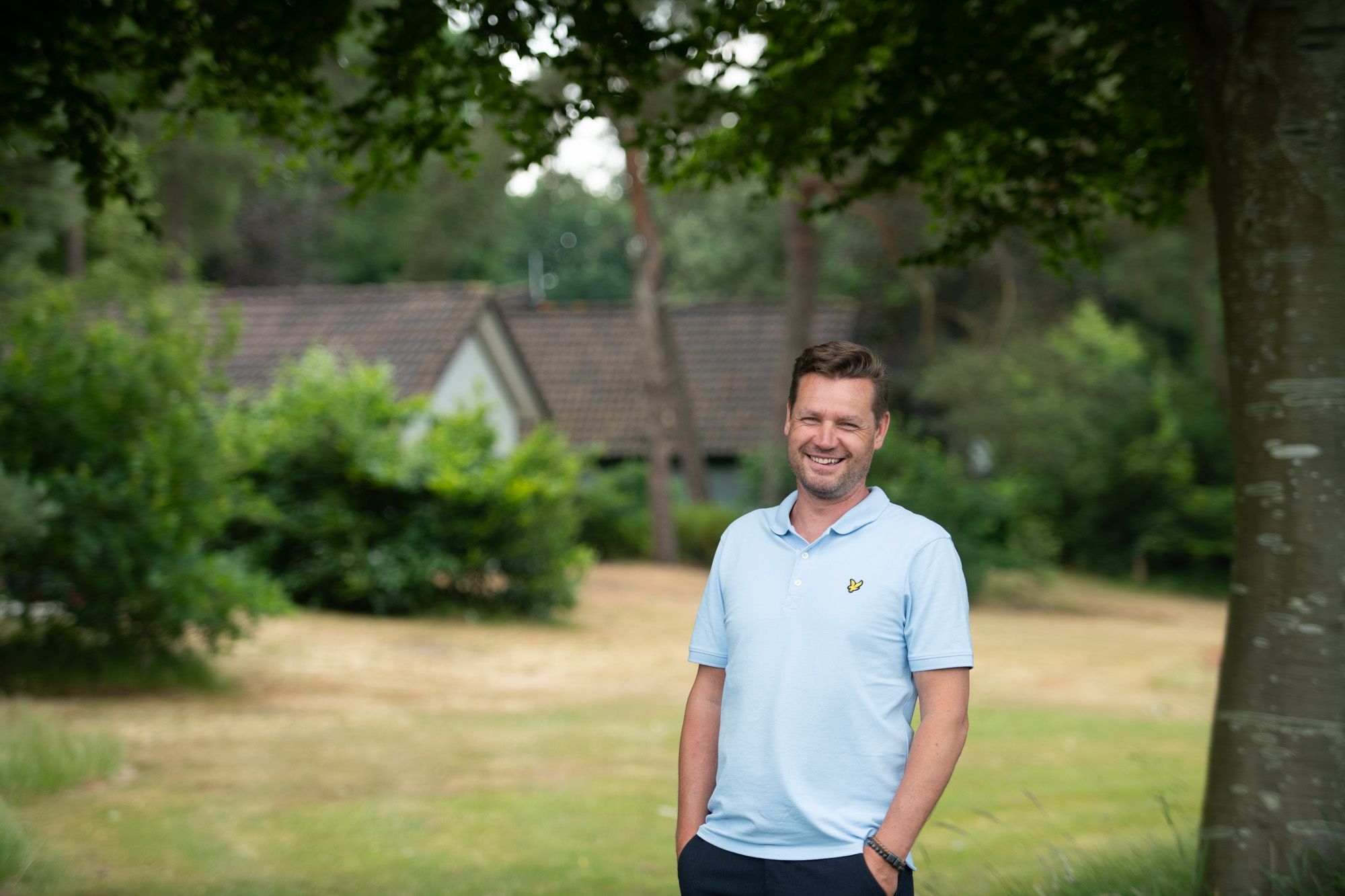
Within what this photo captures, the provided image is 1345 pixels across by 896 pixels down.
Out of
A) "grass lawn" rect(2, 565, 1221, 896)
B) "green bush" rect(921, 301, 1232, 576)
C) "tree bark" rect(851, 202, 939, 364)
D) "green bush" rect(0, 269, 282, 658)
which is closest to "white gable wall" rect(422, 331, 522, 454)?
"tree bark" rect(851, 202, 939, 364)

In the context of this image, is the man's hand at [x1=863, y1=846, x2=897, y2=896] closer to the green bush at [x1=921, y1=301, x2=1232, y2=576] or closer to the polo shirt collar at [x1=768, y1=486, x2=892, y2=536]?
the polo shirt collar at [x1=768, y1=486, x2=892, y2=536]

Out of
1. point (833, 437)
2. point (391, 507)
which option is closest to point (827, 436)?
point (833, 437)

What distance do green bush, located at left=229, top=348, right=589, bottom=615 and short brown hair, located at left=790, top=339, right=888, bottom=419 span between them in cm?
1613

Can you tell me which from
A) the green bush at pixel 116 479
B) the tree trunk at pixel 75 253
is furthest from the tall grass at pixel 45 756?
the tree trunk at pixel 75 253

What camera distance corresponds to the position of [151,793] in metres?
8.56

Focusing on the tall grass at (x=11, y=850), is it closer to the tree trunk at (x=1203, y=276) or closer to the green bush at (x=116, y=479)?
the green bush at (x=116, y=479)

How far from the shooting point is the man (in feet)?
10.4

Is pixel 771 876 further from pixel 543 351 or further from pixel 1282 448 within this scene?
pixel 543 351

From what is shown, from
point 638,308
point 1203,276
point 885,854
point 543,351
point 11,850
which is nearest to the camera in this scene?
point 885,854

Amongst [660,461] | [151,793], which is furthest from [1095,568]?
[151,793]

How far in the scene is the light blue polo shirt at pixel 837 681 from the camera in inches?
126

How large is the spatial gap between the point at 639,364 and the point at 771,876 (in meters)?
37.8

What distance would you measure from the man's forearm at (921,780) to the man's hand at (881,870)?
0.11ft

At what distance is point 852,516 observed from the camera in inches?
132
